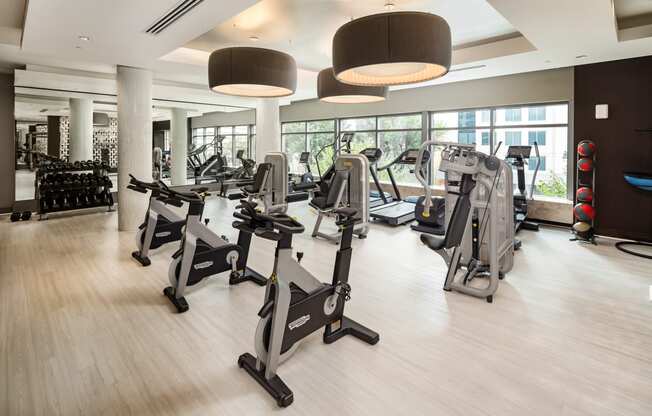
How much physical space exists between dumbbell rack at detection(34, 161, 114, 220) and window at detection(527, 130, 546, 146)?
8356mm

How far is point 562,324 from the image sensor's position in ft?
9.38

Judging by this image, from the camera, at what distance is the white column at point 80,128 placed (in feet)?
30.6

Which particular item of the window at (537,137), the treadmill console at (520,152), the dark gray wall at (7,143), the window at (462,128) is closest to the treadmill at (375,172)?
the window at (462,128)

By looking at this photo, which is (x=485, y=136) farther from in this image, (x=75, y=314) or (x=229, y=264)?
(x=75, y=314)

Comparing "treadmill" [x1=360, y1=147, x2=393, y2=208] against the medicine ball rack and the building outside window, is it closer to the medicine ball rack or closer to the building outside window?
the building outside window

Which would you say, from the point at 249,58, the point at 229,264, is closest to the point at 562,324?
the point at 229,264

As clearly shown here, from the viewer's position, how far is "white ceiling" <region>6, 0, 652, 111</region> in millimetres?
3500

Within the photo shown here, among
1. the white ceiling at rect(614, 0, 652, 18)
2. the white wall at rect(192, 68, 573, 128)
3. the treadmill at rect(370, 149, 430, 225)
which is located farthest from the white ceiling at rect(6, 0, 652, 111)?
the treadmill at rect(370, 149, 430, 225)

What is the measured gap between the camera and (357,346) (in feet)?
8.29

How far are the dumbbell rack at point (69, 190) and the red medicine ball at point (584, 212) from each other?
822cm

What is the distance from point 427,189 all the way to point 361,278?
1.19 metres

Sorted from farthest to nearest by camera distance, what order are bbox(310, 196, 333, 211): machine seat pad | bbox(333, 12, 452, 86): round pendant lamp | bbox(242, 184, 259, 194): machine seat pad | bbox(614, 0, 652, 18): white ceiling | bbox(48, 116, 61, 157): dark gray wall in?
bbox(48, 116, 61, 157): dark gray wall
bbox(242, 184, 259, 194): machine seat pad
bbox(310, 196, 333, 211): machine seat pad
bbox(614, 0, 652, 18): white ceiling
bbox(333, 12, 452, 86): round pendant lamp

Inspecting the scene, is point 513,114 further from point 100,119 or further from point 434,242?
point 100,119

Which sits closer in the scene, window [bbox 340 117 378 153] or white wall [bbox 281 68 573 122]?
white wall [bbox 281 68 573 122]
